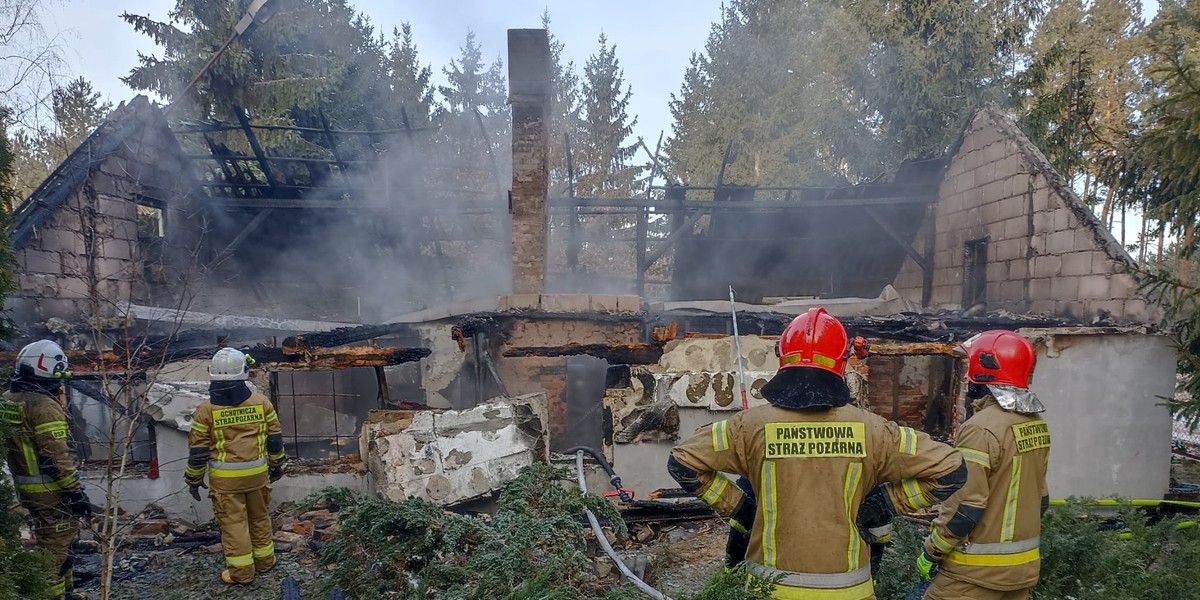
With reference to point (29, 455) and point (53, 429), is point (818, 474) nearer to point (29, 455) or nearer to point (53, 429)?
point (53, 429)

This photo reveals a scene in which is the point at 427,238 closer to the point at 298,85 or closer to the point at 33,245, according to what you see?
the point at 298,85

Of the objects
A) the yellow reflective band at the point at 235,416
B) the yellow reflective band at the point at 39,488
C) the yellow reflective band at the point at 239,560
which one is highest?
the yellow reflective band at the point at 235,416

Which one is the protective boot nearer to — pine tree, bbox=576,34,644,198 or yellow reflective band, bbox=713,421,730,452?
yellow reflective band, bbox=713,421,730,452

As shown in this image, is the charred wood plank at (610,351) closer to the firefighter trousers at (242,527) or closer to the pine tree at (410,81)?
the firefighter trousers at (242,527)

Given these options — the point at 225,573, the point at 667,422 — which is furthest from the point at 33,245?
the point at 667,422

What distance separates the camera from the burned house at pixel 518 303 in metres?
6.18

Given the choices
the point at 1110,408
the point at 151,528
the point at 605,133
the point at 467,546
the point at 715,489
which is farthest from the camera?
the point at 605,133

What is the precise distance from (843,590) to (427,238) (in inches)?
434

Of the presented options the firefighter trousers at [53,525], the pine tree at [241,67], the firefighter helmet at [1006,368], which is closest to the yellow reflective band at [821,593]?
the firefighter helmet at [1006,368]

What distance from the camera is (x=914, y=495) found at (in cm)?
233

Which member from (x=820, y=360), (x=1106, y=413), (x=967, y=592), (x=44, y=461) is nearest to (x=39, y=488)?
(x=44, y=461)

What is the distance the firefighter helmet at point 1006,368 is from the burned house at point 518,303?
10.1 ft

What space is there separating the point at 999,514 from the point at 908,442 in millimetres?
1068

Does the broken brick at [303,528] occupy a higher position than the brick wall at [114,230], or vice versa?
the brick wall at [114,230]
